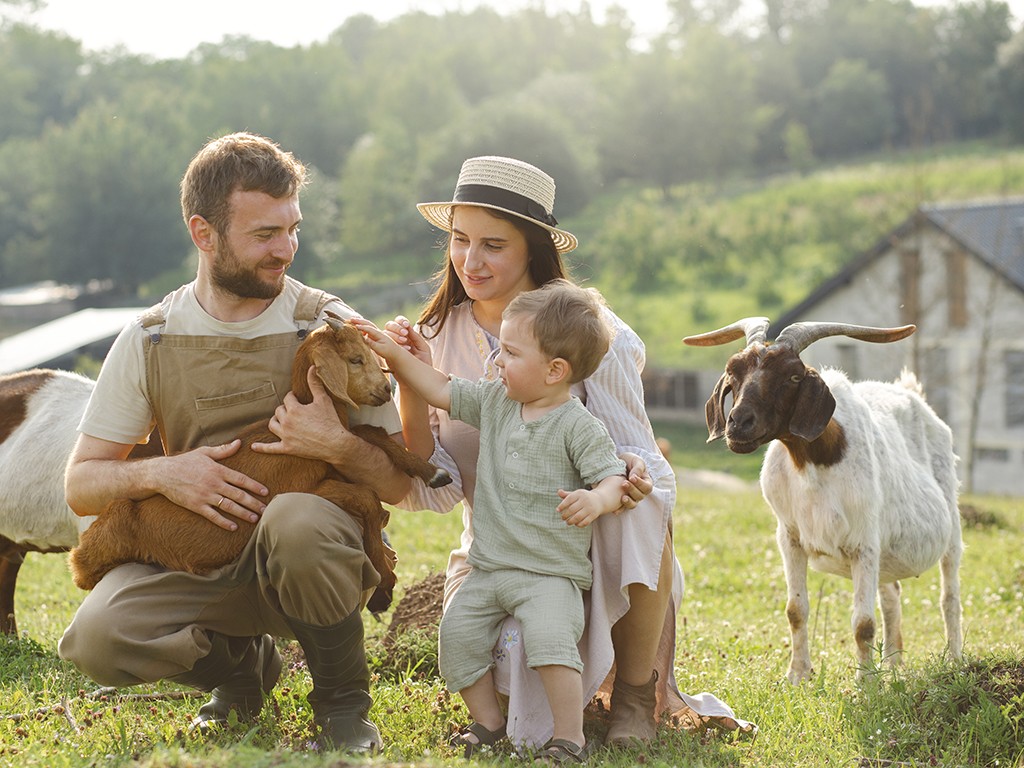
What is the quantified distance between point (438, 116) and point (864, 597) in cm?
9500

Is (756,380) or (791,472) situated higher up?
(756,380)

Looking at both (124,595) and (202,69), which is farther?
(202,69)

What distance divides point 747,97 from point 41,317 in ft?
199

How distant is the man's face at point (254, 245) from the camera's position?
4586 mm

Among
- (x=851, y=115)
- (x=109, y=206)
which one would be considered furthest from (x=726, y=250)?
(x=851, y=115)

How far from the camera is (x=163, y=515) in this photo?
4449 millimetres

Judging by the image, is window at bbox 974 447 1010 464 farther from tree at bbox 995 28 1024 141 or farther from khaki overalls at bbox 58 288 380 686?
tree at bbox 995 28 1024 141

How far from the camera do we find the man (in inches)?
170

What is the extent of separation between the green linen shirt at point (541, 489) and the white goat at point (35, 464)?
106 inches

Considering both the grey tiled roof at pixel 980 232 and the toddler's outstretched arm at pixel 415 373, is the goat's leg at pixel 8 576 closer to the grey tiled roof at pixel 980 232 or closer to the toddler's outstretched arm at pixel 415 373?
the toddler's outstretched arm at pixel 415 373

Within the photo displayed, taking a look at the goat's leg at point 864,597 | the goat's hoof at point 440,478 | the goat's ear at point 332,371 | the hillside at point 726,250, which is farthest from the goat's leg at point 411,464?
the hillside at point 726,250

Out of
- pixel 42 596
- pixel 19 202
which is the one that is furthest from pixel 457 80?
pixel 42 596

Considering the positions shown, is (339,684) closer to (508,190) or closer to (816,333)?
(508,190)

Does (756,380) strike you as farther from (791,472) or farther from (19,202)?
(19,202)
